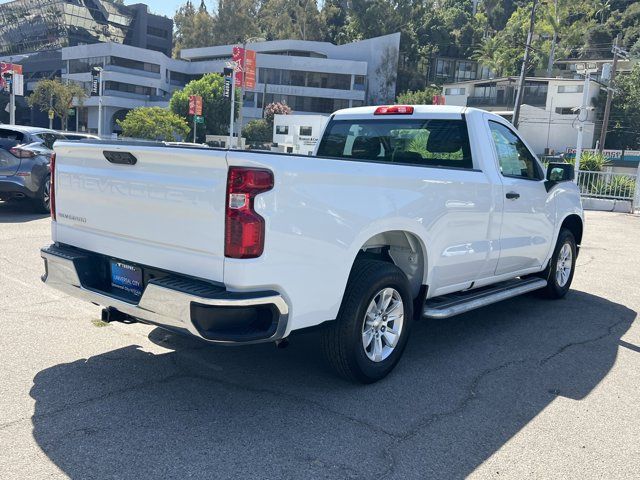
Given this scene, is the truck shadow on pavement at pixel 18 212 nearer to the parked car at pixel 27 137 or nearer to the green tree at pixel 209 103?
the parked car at pixel 27 137

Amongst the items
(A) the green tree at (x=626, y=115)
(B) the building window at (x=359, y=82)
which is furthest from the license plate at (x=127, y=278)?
(B) the building window at (x=359, y=82)

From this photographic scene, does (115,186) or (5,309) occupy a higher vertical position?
(115,186)

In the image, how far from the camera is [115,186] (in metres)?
3.91

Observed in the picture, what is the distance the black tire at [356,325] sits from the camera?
399 centimetres

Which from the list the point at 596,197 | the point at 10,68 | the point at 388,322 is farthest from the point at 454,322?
the point at 10,68

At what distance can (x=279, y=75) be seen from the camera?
77.6 m

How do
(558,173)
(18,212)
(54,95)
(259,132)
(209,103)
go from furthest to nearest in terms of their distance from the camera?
(54,95) < (259,132) < (209,103) < (18,212) < (558,173)

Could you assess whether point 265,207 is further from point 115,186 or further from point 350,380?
point 350,380

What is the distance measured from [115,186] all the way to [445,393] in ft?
8.77

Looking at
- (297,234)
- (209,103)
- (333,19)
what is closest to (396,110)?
(297,234)

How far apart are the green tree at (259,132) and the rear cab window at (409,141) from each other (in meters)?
60.4

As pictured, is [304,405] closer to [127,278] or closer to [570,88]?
[127,278]

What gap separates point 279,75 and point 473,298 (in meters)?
75.8

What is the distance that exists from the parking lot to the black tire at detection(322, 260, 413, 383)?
0.16m
